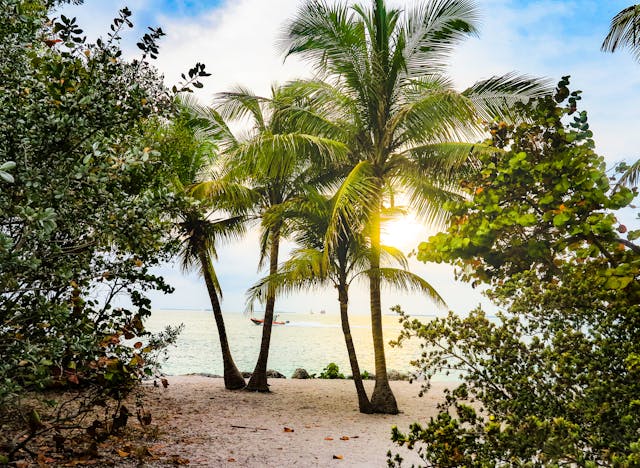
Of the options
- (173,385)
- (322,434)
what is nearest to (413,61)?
(322,434)

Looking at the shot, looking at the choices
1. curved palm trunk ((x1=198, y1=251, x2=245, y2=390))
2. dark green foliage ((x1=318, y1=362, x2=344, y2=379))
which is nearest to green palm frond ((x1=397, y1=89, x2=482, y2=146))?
curved palm trunk ((x1=198, y1=251, x2=245, y2=390))

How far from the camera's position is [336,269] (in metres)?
10.3

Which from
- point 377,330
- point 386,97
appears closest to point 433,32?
point 386,97

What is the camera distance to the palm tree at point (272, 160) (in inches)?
366

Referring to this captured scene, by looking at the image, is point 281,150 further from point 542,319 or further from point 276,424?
point 542,319

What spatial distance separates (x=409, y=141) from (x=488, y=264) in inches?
238

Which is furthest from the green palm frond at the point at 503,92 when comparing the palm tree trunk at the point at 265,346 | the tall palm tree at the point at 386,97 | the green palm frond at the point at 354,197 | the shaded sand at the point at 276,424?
the shaded sand at the point at 276,424

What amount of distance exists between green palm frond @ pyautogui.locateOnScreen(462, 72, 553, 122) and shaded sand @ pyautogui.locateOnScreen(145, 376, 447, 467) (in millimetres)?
6325

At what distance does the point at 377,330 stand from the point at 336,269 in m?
1.62

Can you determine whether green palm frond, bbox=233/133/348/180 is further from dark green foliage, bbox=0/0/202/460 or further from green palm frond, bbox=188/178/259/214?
dark green foliage, bbox=0/0/202/460

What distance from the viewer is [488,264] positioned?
181 inches

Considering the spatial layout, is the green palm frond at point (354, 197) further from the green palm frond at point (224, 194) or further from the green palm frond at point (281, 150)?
the green palm frond at point (224, 194)

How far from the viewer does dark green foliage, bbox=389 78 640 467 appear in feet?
8.59

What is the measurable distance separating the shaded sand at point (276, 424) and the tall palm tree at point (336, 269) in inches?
46.9
